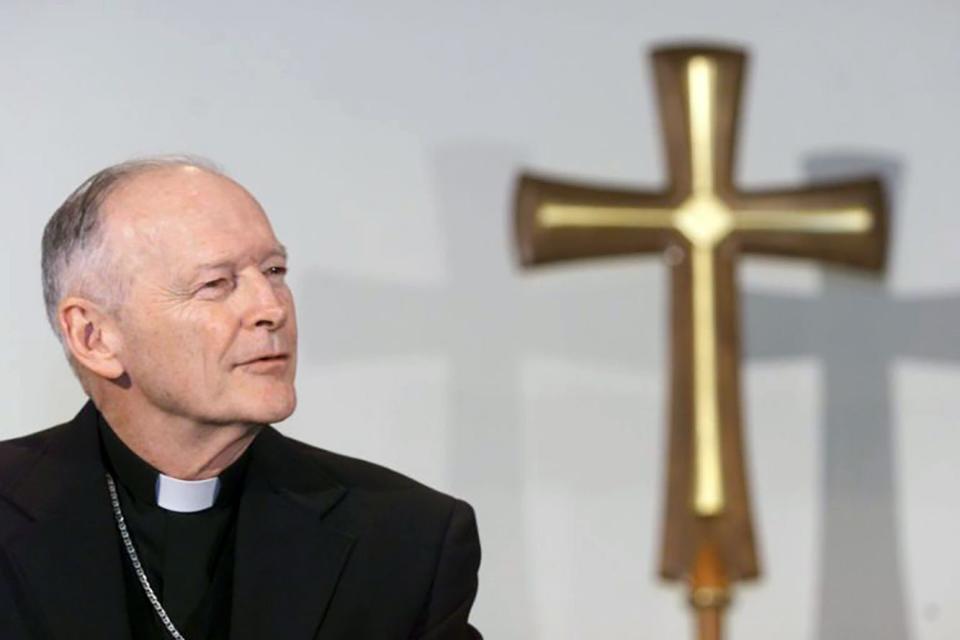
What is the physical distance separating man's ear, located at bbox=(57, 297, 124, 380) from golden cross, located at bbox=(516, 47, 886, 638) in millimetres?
546

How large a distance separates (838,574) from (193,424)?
1176 millimetres

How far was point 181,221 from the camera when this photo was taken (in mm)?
1869

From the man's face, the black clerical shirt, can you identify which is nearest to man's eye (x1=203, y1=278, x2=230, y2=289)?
the man's face

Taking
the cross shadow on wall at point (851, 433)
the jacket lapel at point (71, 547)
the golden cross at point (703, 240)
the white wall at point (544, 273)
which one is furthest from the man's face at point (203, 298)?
the cross shadow on wall at point (851, 433)

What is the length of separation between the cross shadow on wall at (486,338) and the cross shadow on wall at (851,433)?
0.34 m

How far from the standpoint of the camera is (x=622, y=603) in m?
2.71

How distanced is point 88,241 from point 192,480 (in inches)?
11.3

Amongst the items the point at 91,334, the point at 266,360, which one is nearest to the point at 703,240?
the point at 266,360

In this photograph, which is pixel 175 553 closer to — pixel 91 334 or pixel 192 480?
pixel 192 480

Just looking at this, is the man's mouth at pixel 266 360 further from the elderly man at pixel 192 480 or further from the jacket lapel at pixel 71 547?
the jacket lapel at pixel 71 547

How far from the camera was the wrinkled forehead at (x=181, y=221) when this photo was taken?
1865 mm

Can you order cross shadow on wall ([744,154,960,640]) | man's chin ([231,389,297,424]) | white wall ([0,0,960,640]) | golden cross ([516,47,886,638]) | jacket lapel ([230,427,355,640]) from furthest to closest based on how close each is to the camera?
cross shadow on wall ([744,154,960,640]) < white wall ([0,0,960,640]) < golden cross ([516,47,886,638]) < jacket lapel ([230,427,355,640]) < man's chin ([231,389,297,424])

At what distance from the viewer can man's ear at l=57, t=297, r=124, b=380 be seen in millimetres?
1916

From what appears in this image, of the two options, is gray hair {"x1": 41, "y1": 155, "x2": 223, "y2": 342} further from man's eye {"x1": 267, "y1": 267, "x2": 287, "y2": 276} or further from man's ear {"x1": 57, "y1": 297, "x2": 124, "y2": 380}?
man's eye {"x1": 267, "y1": 267, "x2": 287, "y2": 276}
